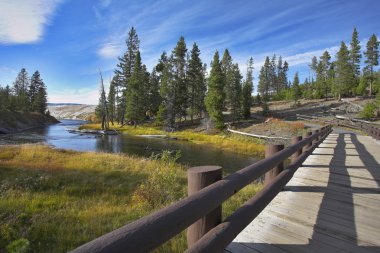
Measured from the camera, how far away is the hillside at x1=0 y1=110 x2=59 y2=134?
47.0 meters

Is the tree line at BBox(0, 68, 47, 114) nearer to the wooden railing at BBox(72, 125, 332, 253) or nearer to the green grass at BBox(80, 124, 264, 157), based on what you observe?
the green grass at BBox(80, 124, 264, 157)

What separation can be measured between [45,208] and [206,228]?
710 cm

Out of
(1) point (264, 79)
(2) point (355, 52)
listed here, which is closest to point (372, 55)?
(2) point (355, 52)

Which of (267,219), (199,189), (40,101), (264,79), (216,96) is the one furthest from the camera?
(264,79)

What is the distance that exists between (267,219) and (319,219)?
Result: 0.83 metres

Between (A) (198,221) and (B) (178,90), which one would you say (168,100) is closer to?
(B) (178,90)

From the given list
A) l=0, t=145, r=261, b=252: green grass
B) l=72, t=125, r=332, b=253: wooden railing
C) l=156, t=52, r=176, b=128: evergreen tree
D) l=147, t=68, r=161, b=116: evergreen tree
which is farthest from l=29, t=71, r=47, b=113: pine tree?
l=72, t=125, r=332, b=253: wooden railing

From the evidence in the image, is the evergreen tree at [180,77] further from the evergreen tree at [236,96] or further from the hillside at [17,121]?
the hillside at [17,121]

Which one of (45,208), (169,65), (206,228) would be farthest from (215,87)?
(206,228)

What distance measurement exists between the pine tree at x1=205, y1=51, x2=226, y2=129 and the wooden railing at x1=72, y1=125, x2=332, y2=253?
131 ft

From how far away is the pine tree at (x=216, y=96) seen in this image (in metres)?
43.6

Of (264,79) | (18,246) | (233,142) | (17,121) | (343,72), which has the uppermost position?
(264,79)

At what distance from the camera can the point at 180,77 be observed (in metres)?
54.3

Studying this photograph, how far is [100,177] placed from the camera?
41.4ft
